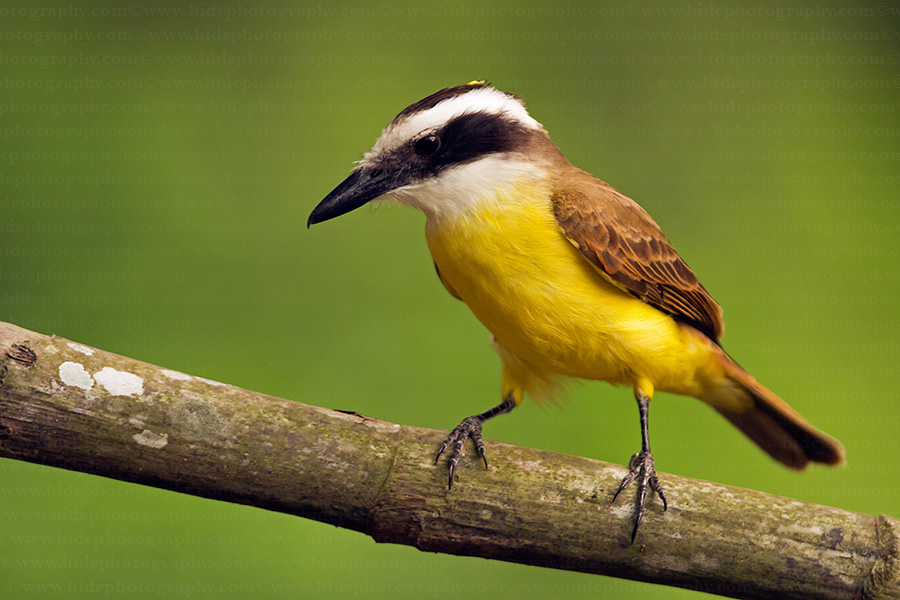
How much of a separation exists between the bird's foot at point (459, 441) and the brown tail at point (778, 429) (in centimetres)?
61

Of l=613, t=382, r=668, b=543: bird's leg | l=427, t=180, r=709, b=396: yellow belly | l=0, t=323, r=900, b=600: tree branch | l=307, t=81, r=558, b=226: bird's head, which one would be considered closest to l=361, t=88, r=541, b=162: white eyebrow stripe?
l=307, t=81, r=558, b=226: bird's head

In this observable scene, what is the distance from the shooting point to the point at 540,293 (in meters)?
1.48

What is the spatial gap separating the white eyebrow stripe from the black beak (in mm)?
34

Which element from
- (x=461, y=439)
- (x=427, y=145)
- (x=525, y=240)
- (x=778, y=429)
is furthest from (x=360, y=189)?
(x=778, y=429)

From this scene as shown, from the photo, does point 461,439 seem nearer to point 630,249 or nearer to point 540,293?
point 540,293

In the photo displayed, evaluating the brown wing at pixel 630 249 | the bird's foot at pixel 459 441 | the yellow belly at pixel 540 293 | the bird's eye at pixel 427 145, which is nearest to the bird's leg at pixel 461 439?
the bird's foot at pixel 459 441

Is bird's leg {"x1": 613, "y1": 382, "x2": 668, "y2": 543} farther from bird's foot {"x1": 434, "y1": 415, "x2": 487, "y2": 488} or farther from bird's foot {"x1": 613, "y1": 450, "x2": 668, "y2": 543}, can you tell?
bird's foot {"x1": 434, "y1": 415, "x2": 487, "y2": 488}

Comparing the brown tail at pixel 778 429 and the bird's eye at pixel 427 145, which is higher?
the bird's eye at pixel 427 145

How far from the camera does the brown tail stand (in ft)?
5.91

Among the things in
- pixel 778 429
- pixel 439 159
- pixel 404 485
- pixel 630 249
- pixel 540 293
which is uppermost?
pixel 439 159

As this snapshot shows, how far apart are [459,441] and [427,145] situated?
515 mm

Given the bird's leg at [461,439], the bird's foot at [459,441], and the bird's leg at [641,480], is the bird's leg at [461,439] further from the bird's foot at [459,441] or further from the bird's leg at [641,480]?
the bird's leg at [641,480]

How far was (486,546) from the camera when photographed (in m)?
1.32

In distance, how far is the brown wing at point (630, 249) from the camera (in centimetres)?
151
